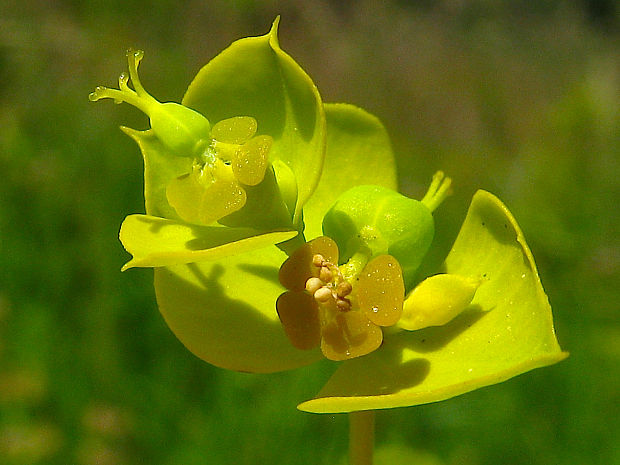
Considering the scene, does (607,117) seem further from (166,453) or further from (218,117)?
(218,117)

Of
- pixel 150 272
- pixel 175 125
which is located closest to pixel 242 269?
pixel 175 125

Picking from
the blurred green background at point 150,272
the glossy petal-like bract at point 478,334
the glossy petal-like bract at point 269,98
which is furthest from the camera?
the blurred green background at point 150,272

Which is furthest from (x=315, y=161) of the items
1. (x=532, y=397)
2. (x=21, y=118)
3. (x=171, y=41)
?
(x=171, y=41)

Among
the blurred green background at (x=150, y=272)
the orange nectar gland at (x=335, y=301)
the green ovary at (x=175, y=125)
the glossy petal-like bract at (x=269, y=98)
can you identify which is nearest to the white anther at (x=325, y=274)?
the orange nectar gland at (x=335, y=301)

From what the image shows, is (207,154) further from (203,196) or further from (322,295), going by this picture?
(322,295)

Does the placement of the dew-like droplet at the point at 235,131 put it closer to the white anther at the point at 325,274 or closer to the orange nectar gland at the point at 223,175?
the orange nectar gland at the point at 223,175

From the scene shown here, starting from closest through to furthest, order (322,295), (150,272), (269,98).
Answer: (322,295) → (269,98) → (150,272)

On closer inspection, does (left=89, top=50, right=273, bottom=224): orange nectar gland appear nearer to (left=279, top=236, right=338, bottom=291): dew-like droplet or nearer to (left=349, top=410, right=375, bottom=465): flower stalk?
(left=279, top=236, right=338, bottom=291): dew-like droplet
